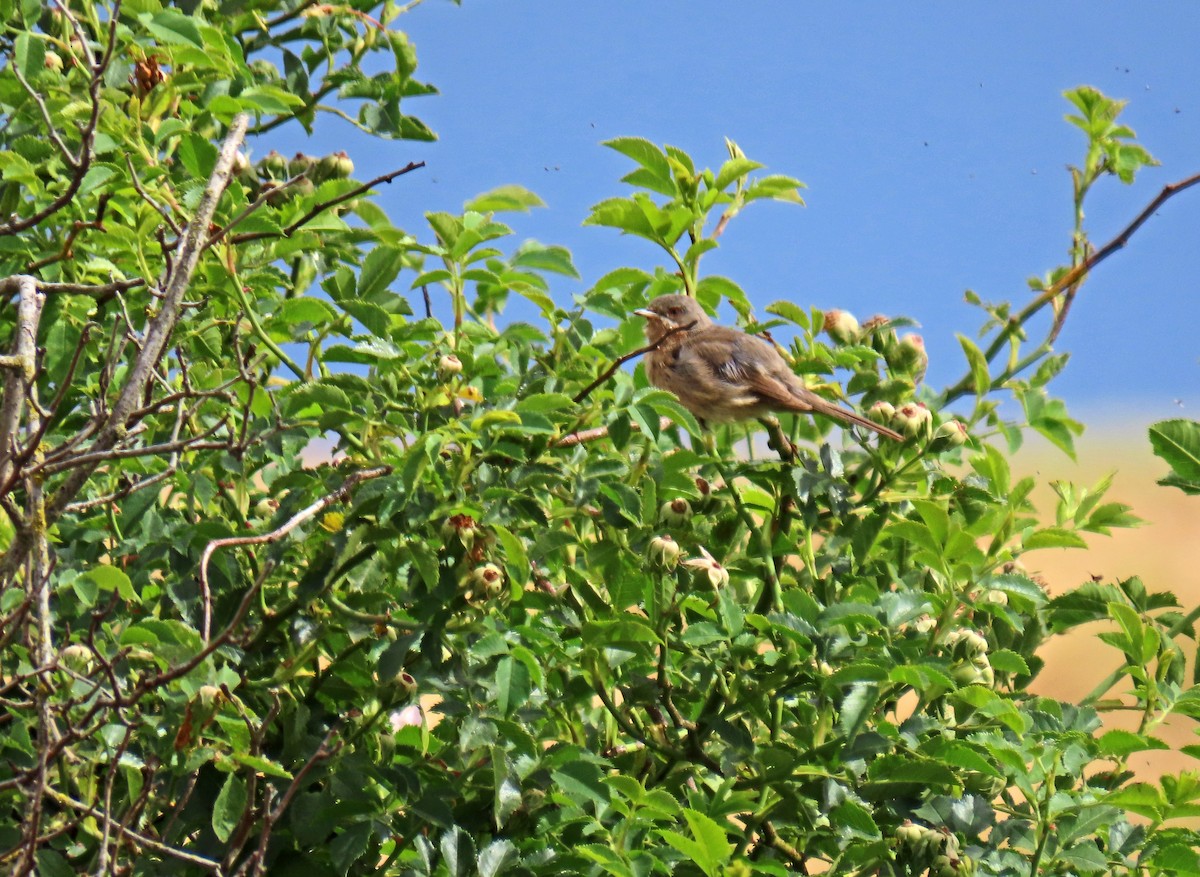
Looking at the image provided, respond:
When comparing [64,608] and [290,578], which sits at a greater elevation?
[290,578]

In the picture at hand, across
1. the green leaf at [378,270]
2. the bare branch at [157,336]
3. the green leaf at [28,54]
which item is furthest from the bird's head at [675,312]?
the green leaf at [28,54]

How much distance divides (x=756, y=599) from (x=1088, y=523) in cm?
84

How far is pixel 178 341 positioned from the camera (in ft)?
11.5

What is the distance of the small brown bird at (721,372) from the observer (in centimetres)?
364

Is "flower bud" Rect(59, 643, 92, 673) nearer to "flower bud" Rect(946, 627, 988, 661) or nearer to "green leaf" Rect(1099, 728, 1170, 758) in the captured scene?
"flower bud" Rect(946, 627, 988, 661)

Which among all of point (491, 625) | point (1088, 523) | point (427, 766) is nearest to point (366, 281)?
point (491, 625)

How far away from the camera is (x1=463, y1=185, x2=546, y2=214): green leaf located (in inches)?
129

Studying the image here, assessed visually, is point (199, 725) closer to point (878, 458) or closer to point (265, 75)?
point (878, 458)

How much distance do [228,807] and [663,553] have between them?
41.3 inches

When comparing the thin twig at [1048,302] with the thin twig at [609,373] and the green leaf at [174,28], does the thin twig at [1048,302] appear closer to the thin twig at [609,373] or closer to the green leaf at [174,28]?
the thin twig at [609,373]

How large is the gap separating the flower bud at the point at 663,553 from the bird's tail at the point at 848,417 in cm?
64

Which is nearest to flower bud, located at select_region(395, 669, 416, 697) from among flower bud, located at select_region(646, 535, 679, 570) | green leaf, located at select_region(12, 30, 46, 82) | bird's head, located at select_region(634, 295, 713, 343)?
flower bud, located at select_region(646, 535, 679, 570)

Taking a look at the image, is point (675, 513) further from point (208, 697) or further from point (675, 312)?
point (675, 312)

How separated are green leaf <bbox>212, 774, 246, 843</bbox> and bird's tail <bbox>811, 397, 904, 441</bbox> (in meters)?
1.64
